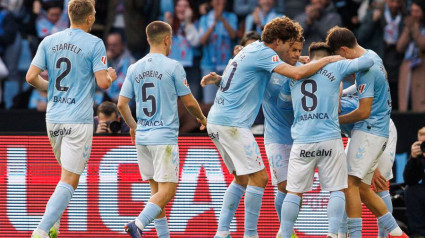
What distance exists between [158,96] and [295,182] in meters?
1.58

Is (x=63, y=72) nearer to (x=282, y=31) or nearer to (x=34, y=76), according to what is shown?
(x=34, y=76)

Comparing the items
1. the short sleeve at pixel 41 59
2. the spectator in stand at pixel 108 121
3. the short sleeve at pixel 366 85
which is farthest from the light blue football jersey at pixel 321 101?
the spectator in stand at pixel 108 121

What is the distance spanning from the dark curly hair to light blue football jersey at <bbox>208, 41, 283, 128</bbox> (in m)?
0.13

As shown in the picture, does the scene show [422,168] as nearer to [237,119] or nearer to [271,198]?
[271,198]

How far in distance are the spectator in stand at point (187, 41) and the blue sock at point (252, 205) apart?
517 centimetres

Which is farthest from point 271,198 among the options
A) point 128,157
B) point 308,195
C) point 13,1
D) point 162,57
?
point 13,1

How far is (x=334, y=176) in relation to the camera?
347 inches

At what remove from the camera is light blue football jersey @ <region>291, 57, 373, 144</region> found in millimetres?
8766

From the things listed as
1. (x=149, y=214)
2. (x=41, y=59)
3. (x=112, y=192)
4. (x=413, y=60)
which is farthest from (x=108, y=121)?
(x=413, y=60)

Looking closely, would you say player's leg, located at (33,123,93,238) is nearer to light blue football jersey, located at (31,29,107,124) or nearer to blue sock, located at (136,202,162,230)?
light blue football jersey, located at (31,29,107,124)

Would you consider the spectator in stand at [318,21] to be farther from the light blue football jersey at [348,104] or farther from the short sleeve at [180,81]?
the short sleeve at [180,81]

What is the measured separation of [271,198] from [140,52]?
4.70m

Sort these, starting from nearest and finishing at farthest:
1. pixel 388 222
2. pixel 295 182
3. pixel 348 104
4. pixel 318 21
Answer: pixel 295 182 < pixel 388 222 < pixel 348 104 < pixel 318 21

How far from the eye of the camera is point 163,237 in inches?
367
